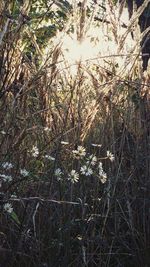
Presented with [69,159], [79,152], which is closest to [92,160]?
[79,152]

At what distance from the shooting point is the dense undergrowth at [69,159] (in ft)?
5.53

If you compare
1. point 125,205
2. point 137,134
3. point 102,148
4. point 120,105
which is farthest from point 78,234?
point 120,105

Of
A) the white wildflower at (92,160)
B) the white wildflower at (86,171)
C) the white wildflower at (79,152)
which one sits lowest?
the white wildflower at (86,171)

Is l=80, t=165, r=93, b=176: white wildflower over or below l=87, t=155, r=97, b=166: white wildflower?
below

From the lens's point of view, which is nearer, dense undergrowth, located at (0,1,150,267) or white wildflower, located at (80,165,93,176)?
dense undergrowth, located at (0,1,150,267)

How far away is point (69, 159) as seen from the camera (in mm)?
2160

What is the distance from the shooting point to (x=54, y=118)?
223 cm

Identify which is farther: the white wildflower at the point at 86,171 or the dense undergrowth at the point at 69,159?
the white wildflower at the point at 86,171

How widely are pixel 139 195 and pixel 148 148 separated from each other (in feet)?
0.74

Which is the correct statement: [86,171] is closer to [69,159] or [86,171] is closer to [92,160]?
[92,160]

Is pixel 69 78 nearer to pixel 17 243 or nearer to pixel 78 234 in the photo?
pixel 78 234

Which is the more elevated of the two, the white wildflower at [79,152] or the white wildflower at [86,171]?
the white wildflower at [79,152]

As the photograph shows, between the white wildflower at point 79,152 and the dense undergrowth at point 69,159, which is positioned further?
the white wildflower at point 79,152

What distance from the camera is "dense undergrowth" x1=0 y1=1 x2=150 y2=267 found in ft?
5.53
